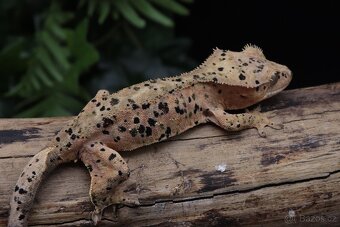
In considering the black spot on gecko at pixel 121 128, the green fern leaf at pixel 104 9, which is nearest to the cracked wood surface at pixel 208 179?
the black spot on gecko at pixel 121 128

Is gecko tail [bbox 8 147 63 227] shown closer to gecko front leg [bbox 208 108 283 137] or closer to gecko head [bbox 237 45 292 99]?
gecko front leg [bbox 208 108 283 137]

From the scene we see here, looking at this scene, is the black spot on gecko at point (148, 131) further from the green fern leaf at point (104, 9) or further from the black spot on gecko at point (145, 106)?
the green fern leaf at point (104, 9)

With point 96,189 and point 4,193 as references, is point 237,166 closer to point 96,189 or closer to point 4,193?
point 96,189

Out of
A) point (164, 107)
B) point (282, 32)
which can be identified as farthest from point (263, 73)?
point (282, 32)

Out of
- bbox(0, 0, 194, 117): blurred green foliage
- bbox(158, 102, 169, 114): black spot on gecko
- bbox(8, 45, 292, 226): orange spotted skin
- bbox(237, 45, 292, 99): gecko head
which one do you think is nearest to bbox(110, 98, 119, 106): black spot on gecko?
bbox(8, 45, 292, 226): orange spotted skin

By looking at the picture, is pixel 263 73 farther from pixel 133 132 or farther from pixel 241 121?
pixel 133 132
